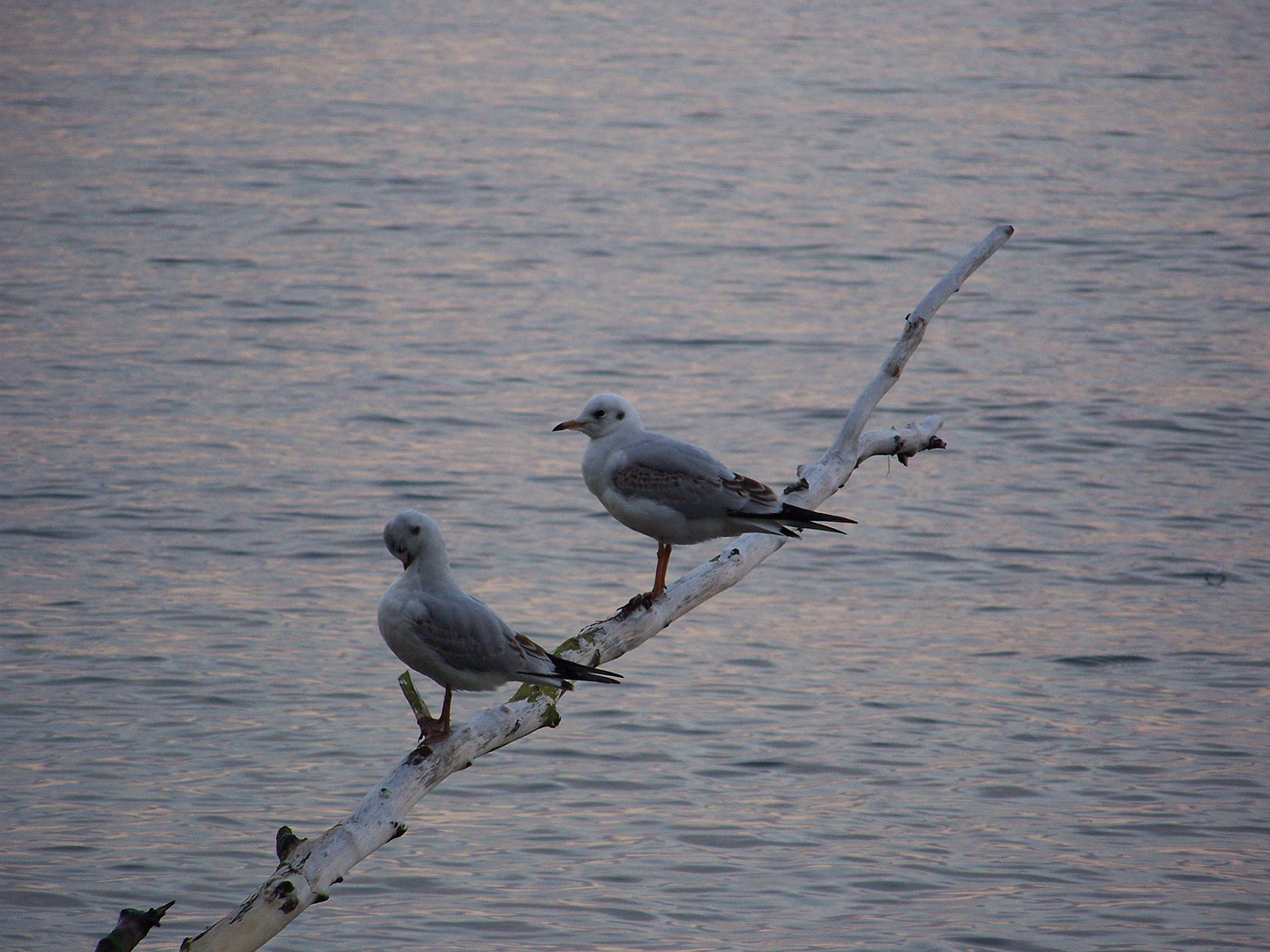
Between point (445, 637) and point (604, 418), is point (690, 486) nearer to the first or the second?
point (604, 418)

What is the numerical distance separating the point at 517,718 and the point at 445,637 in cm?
44

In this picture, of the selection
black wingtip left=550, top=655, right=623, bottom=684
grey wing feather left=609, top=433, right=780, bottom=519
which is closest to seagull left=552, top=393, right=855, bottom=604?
grey wing feather left=609, top=433, right=780, bottom=519

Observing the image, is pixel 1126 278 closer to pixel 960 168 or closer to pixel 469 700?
pixel 960 168

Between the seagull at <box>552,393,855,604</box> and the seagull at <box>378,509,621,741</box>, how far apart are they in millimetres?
Answer: 862

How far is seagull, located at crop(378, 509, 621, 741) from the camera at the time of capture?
5.49 m

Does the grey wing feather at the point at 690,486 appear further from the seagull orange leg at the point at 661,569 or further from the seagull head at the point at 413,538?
the seagull head at the point at 413,538

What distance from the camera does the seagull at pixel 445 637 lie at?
216 inches

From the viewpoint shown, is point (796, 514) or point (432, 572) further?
point (796, 514)

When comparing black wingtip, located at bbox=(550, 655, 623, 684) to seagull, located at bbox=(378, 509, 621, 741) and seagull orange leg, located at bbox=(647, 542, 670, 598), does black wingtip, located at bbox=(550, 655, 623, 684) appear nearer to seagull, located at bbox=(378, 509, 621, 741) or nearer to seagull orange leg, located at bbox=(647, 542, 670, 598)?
seagull, located at bbox=(378, 509, 621, 741)

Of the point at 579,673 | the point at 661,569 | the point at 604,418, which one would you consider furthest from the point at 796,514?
the point at 579,673

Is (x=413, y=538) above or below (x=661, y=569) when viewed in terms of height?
above

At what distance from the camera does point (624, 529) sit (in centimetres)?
1272

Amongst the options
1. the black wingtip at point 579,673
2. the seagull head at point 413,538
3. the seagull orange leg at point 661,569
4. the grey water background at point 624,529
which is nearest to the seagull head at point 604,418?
the seagull orange leg at point 661,569

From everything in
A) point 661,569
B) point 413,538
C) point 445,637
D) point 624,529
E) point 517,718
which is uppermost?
point 413,538
